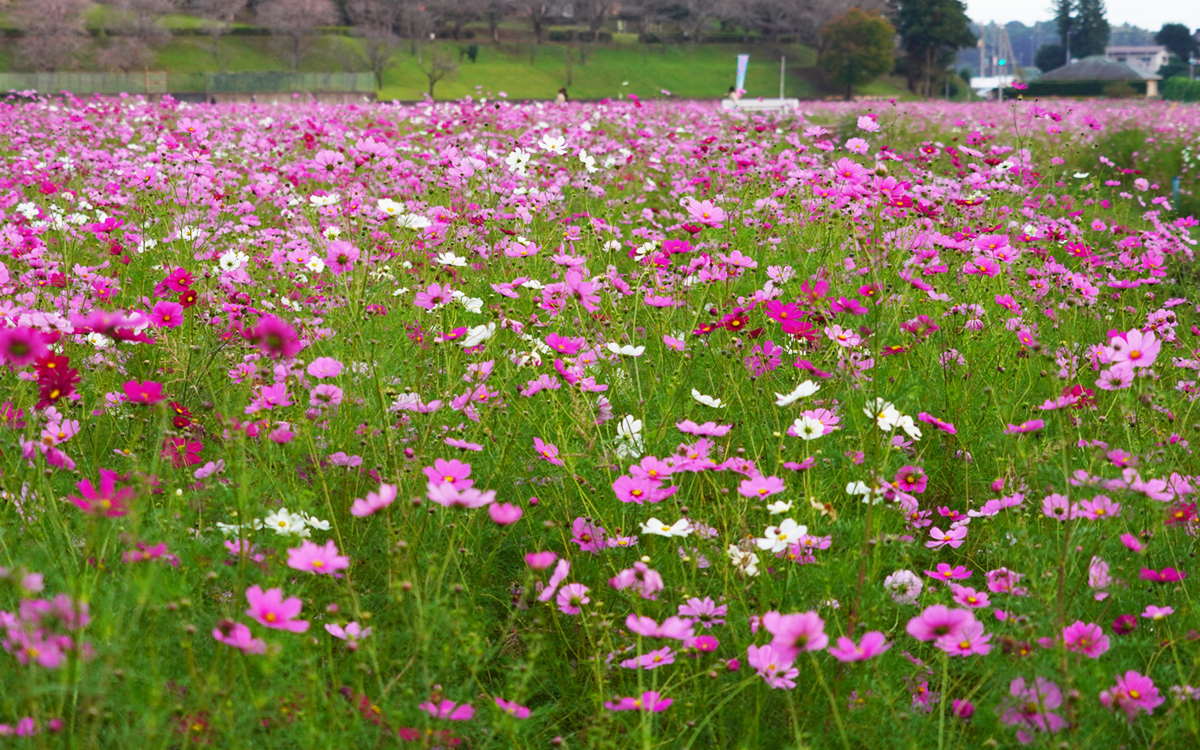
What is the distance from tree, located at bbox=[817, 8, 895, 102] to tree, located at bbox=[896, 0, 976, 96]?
3.68 m

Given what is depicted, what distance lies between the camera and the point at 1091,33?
7762 centimetres

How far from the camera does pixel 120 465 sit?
81.7 inches

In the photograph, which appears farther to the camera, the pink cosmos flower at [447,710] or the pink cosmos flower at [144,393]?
the pink cosmos flower at [144,393]

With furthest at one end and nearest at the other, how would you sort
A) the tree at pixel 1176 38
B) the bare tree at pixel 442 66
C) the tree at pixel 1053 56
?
1. the tree at pixel 1053 56
2. the tree at pixel 1176 38
3. the bare tree at pixel 442 66

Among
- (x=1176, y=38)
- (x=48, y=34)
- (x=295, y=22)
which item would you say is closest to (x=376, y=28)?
(x=295, y=22)

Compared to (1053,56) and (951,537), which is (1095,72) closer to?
(1053,56)

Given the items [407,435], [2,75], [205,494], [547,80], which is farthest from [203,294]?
[547,80]

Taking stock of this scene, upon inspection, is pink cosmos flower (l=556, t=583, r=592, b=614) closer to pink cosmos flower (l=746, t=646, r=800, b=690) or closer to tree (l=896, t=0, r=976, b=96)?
pink cosmos flower (l=746, t=646, r=800, b=690)

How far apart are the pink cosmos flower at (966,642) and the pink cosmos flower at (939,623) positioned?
0.01 metres

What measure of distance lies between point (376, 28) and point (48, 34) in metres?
15.2

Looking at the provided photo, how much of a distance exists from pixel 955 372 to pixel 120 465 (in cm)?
223

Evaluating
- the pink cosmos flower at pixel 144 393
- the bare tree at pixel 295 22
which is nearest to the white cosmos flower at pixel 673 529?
the pink cosmos flower at pixel 144 393

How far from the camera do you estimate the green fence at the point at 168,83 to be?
28406 millimetres

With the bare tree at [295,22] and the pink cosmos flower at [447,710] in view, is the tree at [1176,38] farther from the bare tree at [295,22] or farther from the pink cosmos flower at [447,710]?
the pink cosmos flower at [447,710]
